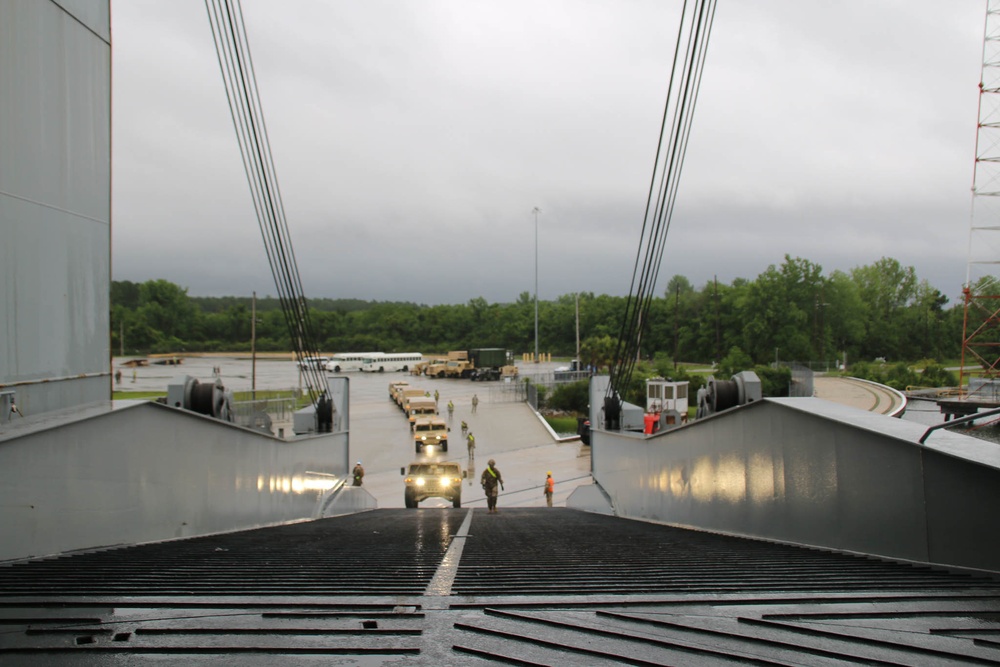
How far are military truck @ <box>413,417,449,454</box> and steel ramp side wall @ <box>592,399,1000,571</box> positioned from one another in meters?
20.7

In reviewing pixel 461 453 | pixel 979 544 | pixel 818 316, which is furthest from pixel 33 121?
pixel 818 316

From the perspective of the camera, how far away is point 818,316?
109ft

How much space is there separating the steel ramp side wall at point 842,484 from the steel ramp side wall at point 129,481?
605 centimetres

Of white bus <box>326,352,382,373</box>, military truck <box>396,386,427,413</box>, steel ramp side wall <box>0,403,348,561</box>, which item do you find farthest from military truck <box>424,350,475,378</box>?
steel ramp side wall <box>0,403,348,561</box>

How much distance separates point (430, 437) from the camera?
2969 centimetres

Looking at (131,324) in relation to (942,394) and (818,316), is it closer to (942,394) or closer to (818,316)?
(818,316)

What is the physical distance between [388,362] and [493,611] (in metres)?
75.5

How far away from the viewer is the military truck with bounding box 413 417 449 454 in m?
29.6

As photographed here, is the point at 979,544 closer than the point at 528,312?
Yes

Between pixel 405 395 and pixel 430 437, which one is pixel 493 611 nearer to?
pixel 430 437

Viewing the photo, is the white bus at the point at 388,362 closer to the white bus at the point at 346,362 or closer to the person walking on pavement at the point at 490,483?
the white bus at the point at 346,362

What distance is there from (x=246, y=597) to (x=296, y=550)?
250cm

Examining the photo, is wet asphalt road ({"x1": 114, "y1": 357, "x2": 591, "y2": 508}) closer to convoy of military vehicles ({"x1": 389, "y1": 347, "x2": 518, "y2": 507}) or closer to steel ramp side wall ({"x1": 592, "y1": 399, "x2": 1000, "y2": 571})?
convoy of military vehicles ({"x1": 389, "y1": 347, "x2": 518, "y2": 507})

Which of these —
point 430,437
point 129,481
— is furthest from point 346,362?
point 129,481
